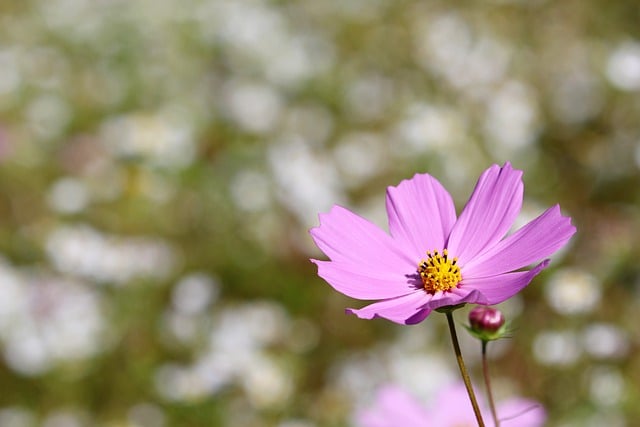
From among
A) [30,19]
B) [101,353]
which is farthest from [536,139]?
[30,19]

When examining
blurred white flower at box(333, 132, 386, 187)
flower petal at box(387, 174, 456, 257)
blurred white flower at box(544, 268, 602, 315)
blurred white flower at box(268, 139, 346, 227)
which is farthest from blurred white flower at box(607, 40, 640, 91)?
flower petal at box(387, 174, 456, 257)

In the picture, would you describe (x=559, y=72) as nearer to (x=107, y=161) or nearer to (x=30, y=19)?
(x=107, y=161)

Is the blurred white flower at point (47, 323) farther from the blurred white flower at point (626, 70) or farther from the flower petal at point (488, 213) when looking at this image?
the blurred white flower at point (626, 70)

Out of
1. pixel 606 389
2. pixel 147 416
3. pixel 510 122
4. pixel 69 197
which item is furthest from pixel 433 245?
pixel 510 122

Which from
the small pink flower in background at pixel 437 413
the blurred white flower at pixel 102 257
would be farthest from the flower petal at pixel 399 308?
the blurred white flower at pixel 102 257

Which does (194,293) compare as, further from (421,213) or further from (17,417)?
(421,213)
